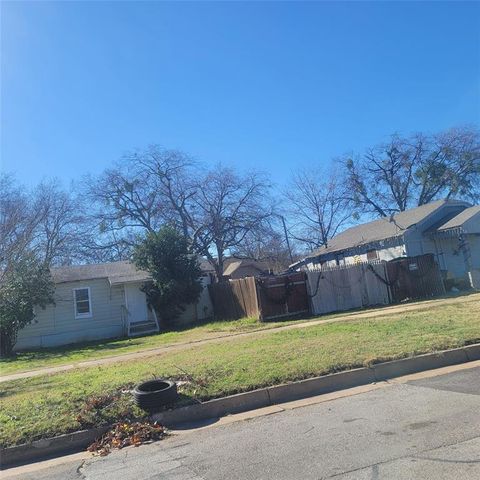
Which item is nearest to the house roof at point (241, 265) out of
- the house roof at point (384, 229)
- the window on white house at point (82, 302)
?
the house roof at point (384, 229)

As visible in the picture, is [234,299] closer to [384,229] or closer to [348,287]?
[348,287]

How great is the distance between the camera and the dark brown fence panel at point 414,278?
864 inches

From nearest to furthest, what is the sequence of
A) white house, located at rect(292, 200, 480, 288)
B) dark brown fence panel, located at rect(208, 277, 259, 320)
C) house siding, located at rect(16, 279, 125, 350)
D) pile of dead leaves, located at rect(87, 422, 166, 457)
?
pile of dead leaves, located at rect(87, 422, 166, 457) → dark brown fence panel, located at rect(208, 277, 259, 320) → house siding, located at rect(16, 279, 125, 350) → white house, located at rect(292, 200, 480, 288)

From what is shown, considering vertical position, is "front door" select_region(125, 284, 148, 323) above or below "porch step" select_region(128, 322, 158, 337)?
above

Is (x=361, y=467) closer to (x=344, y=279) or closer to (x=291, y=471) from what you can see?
(x=291, y=471)

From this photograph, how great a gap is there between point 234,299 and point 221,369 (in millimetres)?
14584

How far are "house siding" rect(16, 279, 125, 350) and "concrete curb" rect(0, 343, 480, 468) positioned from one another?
19.0m

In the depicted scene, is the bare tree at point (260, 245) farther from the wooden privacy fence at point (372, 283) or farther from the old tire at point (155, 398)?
the old tire at point (155, 398)

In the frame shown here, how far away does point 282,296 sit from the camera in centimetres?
2062

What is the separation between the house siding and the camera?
962 inches

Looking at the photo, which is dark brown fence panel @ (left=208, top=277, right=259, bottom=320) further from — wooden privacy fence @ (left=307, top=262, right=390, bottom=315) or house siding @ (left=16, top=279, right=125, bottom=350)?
house siding @ (left=16, top=279, right=125, bottom=350)

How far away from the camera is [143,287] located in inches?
1026

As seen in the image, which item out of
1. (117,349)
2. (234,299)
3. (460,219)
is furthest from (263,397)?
(460,219)

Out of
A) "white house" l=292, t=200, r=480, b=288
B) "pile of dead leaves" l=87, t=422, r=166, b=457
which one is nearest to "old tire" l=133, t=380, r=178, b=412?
"pile of dead leaves" l=87, t=422, r=166, b=457
